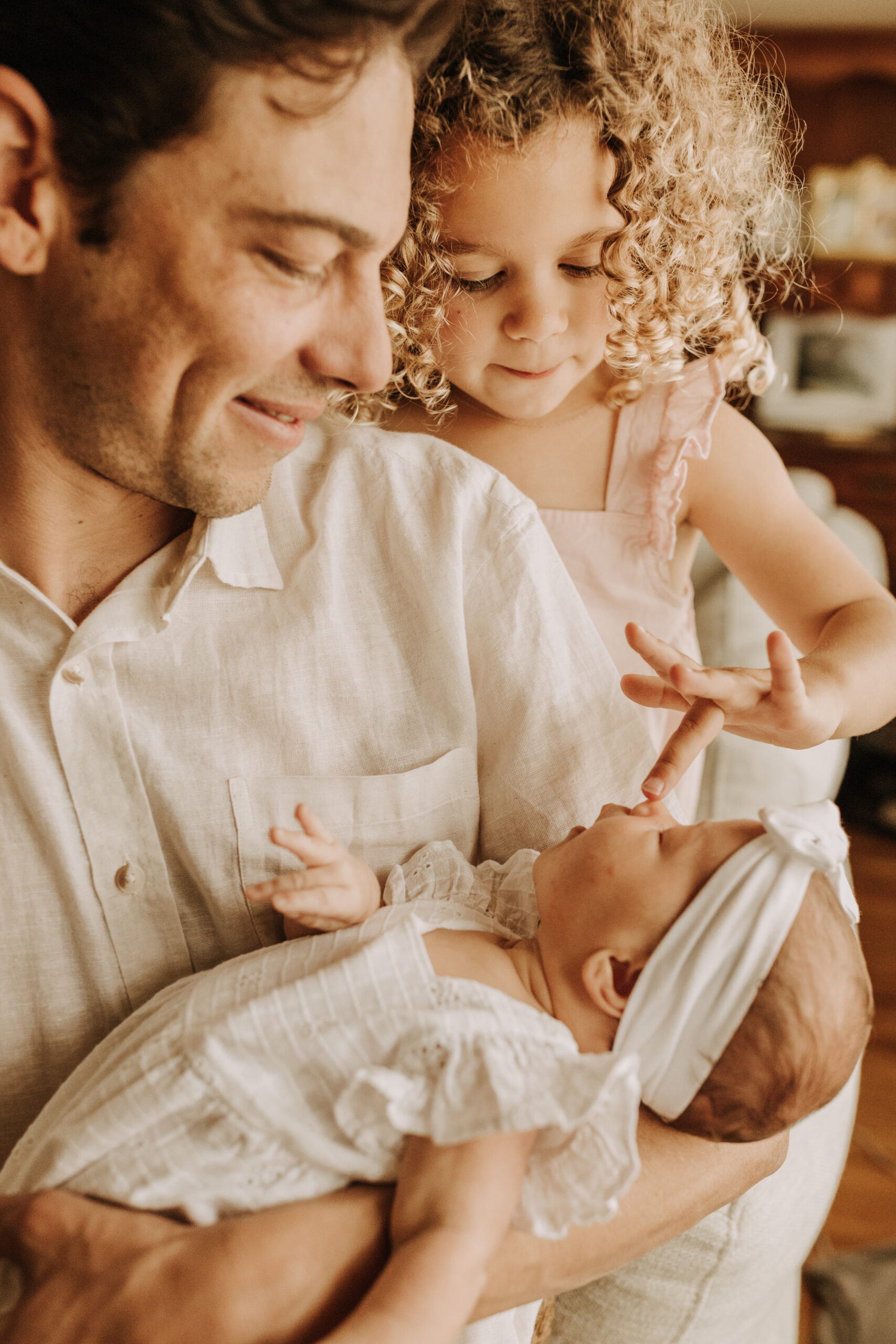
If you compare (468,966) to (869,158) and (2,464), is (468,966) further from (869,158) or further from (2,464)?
(869,158)

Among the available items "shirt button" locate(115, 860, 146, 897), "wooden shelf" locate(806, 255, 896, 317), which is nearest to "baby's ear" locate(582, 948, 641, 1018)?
"shirt button" locate(115, 860, 146, 897)

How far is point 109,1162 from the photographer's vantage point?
914 millimetres

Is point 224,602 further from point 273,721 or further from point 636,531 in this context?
point 636,531

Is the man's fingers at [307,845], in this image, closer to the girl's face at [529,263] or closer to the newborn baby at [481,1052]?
the newborn baby at [481,1052]

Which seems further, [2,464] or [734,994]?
[2,464]

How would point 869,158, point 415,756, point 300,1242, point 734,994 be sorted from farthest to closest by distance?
point 869,158 → point 415,756 → point 734,994 → point 300,1242

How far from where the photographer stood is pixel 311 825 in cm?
97

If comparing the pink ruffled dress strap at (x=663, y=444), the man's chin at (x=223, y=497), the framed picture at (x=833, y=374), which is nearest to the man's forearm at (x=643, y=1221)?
the man's chin at (x=223, y=497)

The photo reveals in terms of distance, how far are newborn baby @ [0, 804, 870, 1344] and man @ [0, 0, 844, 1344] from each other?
5cm

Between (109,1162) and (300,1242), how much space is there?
191 mm

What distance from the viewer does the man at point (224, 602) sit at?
0.88 metres

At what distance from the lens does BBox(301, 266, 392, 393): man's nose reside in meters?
1.00

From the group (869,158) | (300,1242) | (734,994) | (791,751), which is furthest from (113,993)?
(869,158)

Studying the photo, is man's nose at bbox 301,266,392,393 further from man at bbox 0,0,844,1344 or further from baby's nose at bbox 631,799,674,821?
baby's nose at bbox 631,799,674,821
